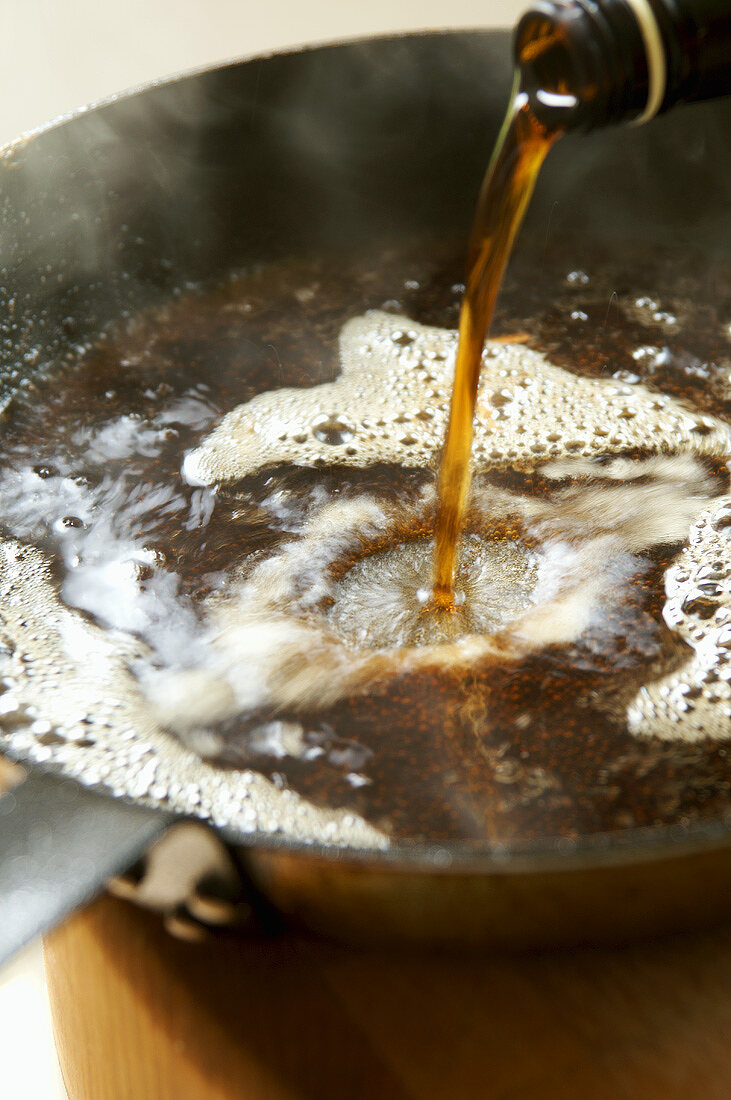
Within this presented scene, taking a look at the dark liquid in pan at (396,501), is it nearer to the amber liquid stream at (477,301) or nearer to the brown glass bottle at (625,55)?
the amber liquid stream at (477,301)

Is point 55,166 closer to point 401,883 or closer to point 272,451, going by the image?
point 272,451

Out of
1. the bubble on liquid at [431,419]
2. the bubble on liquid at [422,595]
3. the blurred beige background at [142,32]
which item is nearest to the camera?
the bubble on liquid at [422,595]

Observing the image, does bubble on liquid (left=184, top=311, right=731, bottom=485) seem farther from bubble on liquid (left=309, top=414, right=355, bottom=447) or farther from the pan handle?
the pan handle

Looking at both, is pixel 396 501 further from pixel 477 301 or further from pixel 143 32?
pixel 143 32

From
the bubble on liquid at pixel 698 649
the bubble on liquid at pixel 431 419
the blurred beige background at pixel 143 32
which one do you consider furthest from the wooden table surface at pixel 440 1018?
the blurred beige background at pixel 143 32

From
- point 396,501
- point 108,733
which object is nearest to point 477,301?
point 396,501
